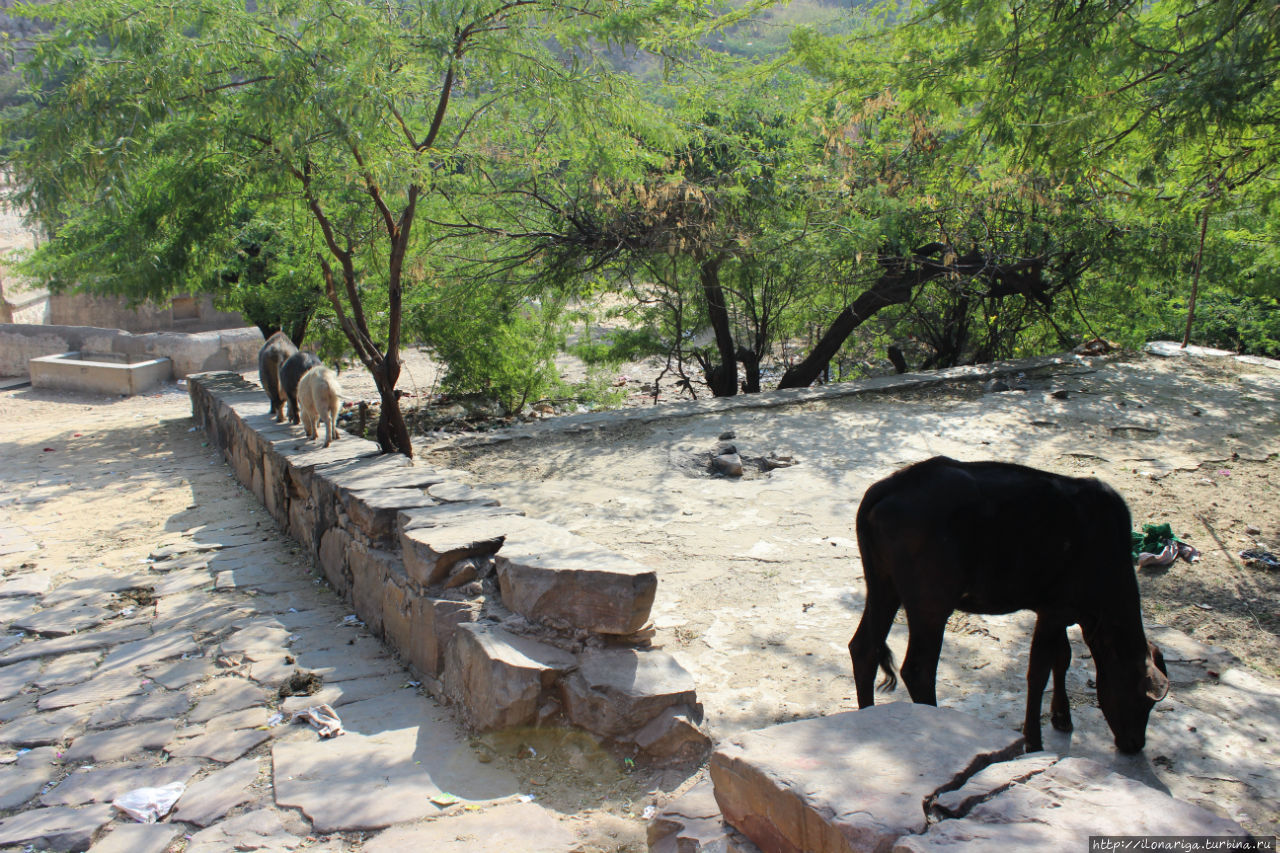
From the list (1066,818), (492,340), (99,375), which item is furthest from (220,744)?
(99,375)

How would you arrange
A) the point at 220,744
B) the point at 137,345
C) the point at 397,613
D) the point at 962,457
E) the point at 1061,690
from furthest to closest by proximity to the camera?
the point at 137,345, the point at 962,457, the point at 397,613, the point at 220,744, the point at 1061,690

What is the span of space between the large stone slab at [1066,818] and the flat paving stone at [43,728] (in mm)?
3771

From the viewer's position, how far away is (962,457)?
7863 mm

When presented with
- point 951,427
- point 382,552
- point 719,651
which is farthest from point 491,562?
point 951,427

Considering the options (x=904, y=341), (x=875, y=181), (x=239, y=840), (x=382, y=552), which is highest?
(x=875, y=181)

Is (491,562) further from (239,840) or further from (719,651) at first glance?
(239,840)

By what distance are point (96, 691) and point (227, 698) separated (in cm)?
76

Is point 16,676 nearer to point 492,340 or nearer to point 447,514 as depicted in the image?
point 447,514

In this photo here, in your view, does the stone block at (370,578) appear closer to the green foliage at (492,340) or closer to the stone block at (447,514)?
the stone block at (447,514)

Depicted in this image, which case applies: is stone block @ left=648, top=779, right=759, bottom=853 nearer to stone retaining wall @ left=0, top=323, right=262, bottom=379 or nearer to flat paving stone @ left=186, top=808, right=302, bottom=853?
flat paving stone @ left=186, top=808, right=302, bottom=853

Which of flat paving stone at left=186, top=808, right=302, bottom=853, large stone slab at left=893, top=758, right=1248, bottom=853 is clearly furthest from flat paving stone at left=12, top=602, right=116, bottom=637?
large stone slab at left=893, top=758, right=1248, bottom=853

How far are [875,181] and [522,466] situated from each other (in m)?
6.32

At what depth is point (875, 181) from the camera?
11375 millimetres

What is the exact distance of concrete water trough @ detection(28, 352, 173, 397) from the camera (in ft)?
50.6
